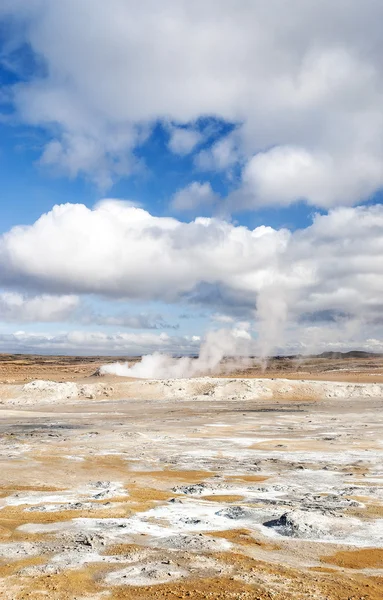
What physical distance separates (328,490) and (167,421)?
897 inches

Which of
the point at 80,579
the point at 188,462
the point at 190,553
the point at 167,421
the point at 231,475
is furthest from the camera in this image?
the point at 167,421

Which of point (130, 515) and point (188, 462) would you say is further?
point (188, 462)

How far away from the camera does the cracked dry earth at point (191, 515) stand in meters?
9.33

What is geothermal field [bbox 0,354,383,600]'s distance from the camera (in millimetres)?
9375

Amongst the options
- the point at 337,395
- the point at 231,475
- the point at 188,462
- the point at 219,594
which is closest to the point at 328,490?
the point at 231,475

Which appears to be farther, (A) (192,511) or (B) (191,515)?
(A) (192,511)

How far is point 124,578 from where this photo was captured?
952cm

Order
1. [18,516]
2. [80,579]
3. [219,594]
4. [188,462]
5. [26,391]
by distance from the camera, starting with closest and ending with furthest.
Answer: [219,594]
[80,579]
[18,516]
[188,462]
[26,391]

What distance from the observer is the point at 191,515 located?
46.1 feet

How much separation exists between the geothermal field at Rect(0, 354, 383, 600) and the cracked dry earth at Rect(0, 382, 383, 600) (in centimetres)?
4

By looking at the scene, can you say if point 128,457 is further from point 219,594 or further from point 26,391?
point 26,391

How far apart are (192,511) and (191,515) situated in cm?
45

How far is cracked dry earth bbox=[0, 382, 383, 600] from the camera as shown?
9.33 metres

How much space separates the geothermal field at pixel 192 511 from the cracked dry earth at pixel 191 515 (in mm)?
41
